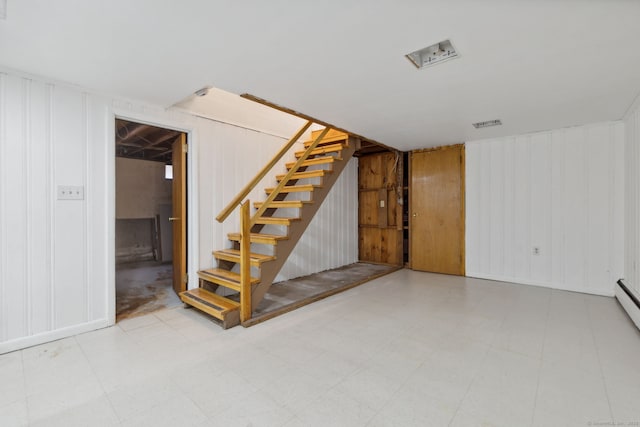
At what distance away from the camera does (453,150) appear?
16.5 ft

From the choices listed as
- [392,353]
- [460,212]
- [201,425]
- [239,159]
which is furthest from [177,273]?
[460,212]

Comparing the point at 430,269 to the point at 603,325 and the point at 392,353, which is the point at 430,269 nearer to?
the point at 603,325

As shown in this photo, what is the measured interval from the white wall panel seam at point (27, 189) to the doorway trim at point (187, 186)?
553 mm

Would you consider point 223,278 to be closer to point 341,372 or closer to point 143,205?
point 341,372

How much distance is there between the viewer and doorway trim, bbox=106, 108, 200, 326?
2881 mm

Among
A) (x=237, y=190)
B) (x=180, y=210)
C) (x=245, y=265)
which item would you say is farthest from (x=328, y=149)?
(x=245, y=265)

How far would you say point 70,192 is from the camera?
2672 millimetres

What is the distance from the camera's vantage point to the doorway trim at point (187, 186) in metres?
2.88

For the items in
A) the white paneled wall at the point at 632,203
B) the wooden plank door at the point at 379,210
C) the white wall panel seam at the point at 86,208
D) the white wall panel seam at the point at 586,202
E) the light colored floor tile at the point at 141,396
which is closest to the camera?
the light colored floor tile at the point at 141,396

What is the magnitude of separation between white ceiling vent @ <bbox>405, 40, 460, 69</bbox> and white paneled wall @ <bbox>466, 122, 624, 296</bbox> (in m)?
3.01

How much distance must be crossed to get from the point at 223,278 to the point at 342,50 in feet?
8.29

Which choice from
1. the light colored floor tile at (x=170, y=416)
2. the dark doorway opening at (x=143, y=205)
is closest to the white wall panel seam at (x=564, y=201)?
the light colored floor tile at (x=170, y=416)

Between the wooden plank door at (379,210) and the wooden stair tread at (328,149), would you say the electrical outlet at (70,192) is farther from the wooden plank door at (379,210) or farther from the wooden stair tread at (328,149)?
the wooden plank door at (379,210)

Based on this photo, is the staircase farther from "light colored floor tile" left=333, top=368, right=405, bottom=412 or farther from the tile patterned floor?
"light colored floor tile" left=333, top=368, right=405, bottom=412
